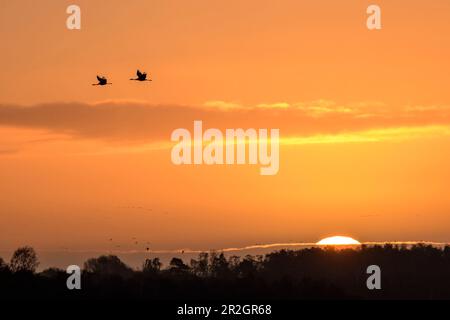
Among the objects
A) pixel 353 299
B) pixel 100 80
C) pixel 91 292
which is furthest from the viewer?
pixel 353 299

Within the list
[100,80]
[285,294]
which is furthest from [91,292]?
[100,80]

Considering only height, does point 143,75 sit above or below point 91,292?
above

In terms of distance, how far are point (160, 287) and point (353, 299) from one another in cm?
3138

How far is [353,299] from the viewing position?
6969 inches
